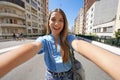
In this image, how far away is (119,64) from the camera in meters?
0.66

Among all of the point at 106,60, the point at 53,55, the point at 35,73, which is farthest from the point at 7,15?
the point at 106,60

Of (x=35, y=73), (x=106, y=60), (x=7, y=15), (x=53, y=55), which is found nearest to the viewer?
(x=106, y=60)

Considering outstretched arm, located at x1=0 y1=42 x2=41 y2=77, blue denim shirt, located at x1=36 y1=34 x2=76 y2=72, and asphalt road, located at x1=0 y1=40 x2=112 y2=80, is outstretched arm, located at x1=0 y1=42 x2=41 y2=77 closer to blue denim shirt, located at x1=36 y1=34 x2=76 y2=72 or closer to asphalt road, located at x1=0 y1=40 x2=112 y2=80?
blue denim shirt, located at x1=36 y1=34 x2=76 y2=72

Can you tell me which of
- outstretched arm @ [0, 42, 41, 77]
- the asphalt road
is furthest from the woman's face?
the asphalt road

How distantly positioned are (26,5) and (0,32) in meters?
18.0

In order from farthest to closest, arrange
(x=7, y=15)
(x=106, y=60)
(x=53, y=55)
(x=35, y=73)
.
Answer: (x=7, y=15) → (x=35, y=73) → (x=53, y=55) → (x=106, y=60)

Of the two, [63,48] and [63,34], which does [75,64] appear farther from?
[63,34]

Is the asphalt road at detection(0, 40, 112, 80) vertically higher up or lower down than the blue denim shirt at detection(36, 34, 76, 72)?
lower down

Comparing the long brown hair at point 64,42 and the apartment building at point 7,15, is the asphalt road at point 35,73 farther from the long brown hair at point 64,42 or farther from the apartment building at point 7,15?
the apartment building at point 7,15

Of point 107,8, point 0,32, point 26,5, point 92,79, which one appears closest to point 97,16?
point 107,8

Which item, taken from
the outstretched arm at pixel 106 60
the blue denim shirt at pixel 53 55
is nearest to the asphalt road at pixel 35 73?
the blue denim shirt at pixel 53 55

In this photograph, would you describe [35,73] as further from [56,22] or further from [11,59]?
[11,59]

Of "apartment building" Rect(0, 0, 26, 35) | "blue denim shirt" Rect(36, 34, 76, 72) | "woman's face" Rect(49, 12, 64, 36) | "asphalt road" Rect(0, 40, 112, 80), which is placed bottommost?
"asphalt road" Rect(0, 40, 112, 80)

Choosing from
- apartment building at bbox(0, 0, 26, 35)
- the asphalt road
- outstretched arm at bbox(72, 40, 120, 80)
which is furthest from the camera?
apartment building at bbox(0, 0, 26, 35)
